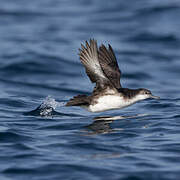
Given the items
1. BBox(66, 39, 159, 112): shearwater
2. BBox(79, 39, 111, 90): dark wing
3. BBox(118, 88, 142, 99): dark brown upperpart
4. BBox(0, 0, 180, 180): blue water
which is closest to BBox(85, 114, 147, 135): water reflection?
BBox(0, 0, 180, 180): blue water

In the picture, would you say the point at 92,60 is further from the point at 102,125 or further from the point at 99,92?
the point at 102,125

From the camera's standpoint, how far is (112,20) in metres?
24.4

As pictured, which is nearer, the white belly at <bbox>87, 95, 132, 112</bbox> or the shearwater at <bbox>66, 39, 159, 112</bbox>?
the shearwater at <bbox>66, 39, 159, 112</bbox>

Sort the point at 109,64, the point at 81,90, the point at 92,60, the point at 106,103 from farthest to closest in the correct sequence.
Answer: the point at 81,90, the point at 109,64, the point at 106,103, the point at 92,60

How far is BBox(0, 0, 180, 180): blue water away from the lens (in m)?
7.14

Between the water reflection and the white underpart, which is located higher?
the white underpart

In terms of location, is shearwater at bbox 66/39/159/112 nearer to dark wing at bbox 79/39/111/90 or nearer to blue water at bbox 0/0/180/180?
dark wing at bbox 79/39/111/90

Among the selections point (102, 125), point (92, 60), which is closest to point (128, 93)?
point (102, 125)

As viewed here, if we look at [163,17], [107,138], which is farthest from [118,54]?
[107,138]

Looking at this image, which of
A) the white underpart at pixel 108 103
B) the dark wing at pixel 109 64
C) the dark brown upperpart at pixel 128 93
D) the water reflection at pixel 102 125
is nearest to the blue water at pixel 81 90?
the water reflection at pixel 102 125

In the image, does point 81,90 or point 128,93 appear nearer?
point 128,93

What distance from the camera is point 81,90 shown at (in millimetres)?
14789

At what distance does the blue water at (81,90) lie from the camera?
7141 mm

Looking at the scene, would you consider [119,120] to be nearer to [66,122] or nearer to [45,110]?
[66,122]
